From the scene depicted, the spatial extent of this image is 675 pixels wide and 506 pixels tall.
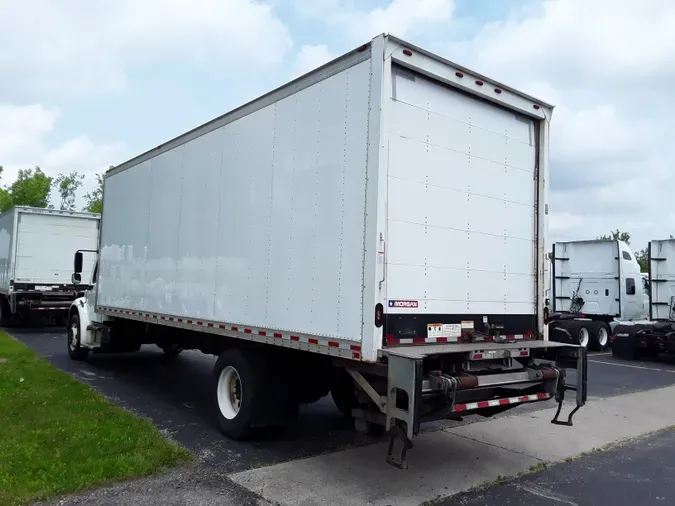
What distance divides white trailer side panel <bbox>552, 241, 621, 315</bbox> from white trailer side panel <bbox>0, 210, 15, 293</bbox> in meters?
17.2

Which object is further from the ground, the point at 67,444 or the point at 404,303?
the point at 404,303

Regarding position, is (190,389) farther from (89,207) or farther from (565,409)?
(89,207)

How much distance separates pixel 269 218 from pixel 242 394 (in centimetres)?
198

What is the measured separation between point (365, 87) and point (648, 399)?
7.95 meters

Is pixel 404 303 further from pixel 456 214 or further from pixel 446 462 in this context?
pixel 446 462

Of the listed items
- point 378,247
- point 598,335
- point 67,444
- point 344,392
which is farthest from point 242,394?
point 598,335

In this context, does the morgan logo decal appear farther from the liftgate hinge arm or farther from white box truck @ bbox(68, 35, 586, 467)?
the liftgate hinge arm

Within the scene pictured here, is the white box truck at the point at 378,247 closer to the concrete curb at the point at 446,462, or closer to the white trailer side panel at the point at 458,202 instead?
the white trailer side panel at the point at 458,202

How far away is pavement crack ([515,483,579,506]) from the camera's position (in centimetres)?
492

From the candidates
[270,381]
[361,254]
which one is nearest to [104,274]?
[270,381]

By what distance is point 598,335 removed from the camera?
17719 mm

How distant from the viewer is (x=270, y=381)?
6234mm

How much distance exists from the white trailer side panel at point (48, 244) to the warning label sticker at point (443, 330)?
598 inches

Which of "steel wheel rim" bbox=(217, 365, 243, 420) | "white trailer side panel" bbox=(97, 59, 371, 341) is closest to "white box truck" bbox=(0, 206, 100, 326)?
"white trailer side panel" bbox=(97, 59, 371, 341)
